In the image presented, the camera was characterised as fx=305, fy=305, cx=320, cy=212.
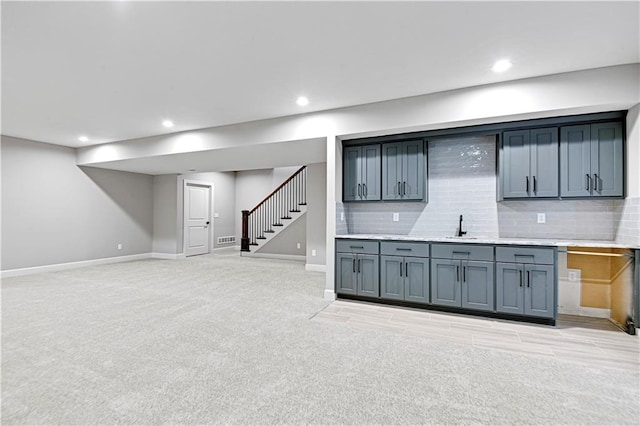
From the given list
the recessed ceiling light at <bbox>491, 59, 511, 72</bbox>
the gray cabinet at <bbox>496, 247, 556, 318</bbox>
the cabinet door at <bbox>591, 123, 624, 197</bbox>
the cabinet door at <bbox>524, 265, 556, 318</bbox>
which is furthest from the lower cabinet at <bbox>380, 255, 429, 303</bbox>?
the recessed ceiling light at <bbox>491, 59, 511, 72</bbox>

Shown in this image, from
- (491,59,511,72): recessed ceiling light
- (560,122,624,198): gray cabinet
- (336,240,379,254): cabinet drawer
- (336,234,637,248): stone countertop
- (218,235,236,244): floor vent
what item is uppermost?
(491,59,511,72): recessed ceiling light

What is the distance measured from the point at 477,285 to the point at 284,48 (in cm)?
333

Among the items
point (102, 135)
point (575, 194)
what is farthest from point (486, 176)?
point (102, 135)

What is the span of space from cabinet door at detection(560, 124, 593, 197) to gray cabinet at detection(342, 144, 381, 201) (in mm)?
2161

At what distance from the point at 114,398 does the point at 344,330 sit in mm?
2030

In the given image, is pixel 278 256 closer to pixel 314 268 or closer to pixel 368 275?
pixel 314 268

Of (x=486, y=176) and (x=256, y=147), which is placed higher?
(x=256, y=147)

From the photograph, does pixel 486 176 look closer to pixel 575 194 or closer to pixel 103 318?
pixel 575 194

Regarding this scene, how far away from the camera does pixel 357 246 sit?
427cm

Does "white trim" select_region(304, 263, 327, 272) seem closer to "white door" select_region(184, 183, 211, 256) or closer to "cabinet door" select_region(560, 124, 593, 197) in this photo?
"white door" select_region(184, 183, 211, 256)

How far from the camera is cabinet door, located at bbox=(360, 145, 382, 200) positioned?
4.46 m

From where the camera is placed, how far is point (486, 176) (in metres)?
4.12

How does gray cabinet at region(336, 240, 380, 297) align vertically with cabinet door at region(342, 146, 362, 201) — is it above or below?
below

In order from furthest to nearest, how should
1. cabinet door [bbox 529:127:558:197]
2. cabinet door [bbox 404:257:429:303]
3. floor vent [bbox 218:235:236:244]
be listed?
floor vent [bbox 218:235:236:244]
cabinet door [bbox 404:257:429:303]
cabinet door [bbox 529:127:558:197]
